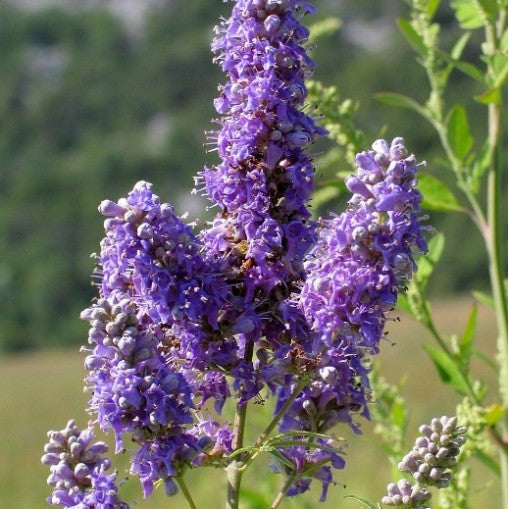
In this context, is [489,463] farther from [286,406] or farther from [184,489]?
[184,489]

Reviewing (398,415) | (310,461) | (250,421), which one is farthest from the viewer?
(250,421)

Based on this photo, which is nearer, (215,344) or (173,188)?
(215,344)

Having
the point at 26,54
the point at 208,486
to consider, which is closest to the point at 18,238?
the point at 26,54

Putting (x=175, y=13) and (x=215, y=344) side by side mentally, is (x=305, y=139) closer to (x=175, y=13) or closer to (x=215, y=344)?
(x=215, y=344)

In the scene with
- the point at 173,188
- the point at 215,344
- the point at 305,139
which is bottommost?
the point at 215,344

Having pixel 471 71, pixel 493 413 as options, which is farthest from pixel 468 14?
pixel 493 413

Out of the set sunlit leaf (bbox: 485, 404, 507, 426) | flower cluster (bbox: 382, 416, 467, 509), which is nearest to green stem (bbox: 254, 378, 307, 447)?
flower cluster (bbox: 382, 416, 467, 509)
